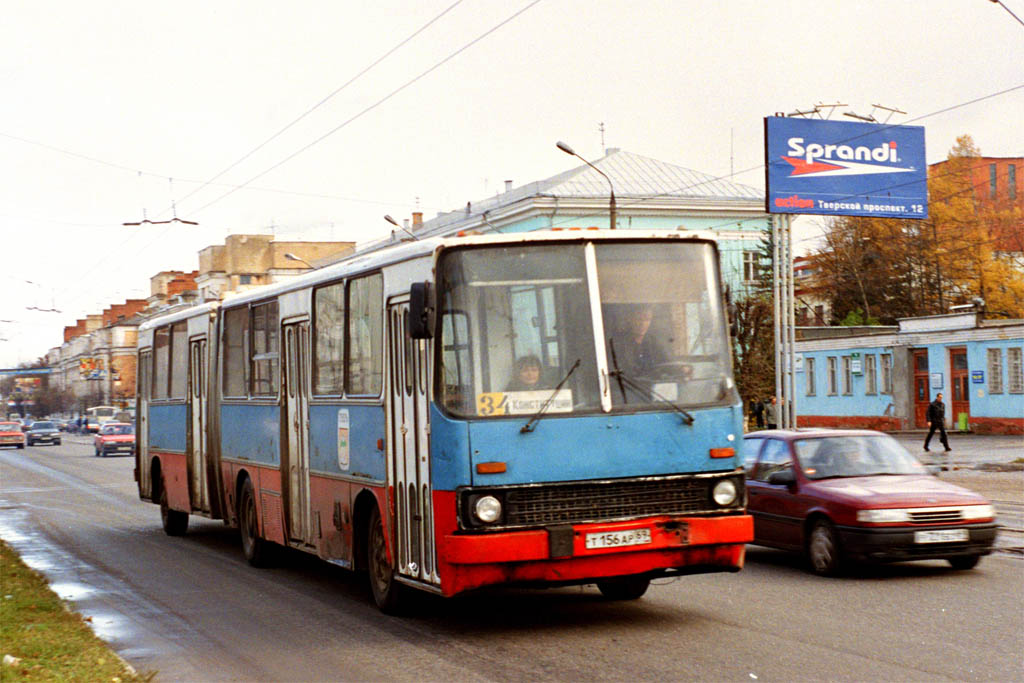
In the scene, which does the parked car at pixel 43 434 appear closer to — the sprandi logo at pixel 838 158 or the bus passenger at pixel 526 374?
the sprandi logo at pixel 838 158

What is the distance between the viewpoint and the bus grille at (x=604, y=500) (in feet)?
30.9

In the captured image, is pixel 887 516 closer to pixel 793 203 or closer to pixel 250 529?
pixel 250 529

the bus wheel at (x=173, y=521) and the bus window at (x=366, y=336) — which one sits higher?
the bus window at (x=366, y=336)

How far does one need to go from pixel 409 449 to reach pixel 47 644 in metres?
2.86

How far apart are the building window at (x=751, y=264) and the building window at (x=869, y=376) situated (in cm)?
1568

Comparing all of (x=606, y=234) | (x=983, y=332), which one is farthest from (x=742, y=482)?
(x=983, y=332)

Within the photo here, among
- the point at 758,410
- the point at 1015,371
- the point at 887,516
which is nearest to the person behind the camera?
the point at 887,516

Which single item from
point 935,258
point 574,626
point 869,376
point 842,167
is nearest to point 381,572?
point 574,626

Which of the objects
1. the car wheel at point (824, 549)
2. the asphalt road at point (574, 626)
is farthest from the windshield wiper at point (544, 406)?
the car wheel at point (824, 549)

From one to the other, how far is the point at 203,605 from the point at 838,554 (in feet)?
19.0

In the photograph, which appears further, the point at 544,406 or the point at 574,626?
the point at 574,626

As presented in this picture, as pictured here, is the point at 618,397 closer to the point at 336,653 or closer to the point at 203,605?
the point at 336,653

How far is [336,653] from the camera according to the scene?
31.2ft

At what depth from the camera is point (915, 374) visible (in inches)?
2088
